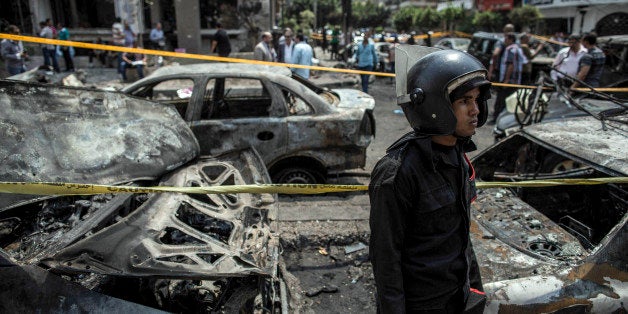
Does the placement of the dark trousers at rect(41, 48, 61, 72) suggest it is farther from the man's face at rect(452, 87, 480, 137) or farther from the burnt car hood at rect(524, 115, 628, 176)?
the man's face at rect(452, 87, 480, 137)

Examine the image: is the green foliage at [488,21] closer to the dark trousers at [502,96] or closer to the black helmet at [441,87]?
the dark trousers at [502,96]

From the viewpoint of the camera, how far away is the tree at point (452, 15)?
35.6m

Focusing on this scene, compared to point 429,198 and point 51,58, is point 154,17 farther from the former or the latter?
point 429,198

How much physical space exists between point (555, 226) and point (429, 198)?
2.00 m

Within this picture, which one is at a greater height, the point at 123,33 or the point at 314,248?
the point at 123,33

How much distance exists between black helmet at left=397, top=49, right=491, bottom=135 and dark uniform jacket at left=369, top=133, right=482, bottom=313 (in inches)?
3.1

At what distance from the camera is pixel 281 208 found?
17.4 feet

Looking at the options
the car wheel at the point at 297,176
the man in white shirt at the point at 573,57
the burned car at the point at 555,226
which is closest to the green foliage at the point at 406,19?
the man in white shirt at the point at 573,57

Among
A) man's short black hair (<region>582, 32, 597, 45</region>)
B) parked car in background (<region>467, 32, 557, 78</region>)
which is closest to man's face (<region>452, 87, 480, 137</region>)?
man's short black hair (<region>582, 32, 597, 45</region>)

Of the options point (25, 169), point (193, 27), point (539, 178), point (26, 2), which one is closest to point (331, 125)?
point (539, 178)

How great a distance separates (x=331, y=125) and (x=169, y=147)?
228 centimetres

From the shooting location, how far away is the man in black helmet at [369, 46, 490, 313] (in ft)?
5.44

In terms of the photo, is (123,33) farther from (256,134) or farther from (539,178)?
(539,178)

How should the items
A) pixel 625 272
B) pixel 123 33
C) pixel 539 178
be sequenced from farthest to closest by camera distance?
pixel 123 33 < pixel 539 178 < pixel 625 272
